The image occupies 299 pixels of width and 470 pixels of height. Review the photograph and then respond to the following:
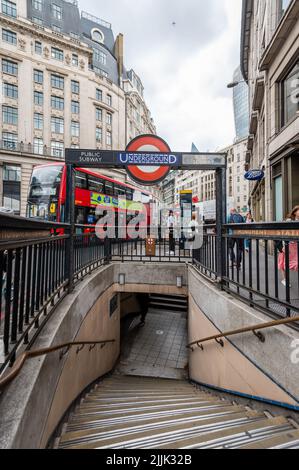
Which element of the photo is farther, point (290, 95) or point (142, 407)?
point (290, 95)

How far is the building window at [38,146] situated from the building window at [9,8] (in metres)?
15.7

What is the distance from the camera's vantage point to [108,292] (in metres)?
7.21

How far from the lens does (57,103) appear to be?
32906 millimetres

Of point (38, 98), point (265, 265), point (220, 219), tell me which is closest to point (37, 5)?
point (38, 98)

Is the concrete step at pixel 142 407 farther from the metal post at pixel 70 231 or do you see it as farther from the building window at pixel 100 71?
the building window at pixel 100 71

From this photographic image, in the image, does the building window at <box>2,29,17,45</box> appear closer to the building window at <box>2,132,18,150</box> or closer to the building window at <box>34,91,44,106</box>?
the building window at <box>34,91,44,106</box>

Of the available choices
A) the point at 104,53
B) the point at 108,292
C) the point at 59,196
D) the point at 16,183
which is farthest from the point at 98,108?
the point at 108,292

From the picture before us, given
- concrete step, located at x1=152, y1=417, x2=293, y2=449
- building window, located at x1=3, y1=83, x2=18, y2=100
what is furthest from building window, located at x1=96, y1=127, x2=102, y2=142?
concrete step, located at x1=152, y1=417, x2=293, y2=449

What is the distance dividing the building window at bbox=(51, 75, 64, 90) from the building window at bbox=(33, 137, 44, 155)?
838 centimetres

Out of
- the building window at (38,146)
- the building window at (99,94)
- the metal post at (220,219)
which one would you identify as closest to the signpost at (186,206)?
the metal post at (220,219)

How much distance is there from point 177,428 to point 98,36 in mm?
53310

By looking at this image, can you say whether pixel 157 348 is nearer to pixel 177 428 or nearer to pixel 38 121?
pixel 177 428

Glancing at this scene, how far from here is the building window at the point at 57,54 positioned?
32.5 meters

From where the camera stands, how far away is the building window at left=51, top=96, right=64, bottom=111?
107 feet
